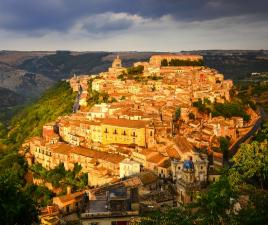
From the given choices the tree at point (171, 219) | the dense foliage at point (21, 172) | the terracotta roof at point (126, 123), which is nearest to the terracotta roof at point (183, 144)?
the terracotta roof at point (126, 123)

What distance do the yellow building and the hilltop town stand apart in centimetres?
9

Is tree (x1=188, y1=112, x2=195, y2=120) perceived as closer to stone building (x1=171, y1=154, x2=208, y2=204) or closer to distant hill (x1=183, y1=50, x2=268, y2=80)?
stone building (x1=171, y1=154, x2=208, y2=204)

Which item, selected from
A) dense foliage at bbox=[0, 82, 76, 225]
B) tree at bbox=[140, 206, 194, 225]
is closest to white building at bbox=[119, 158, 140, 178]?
dense foliage at bbox=[0, 82, 76, 225]

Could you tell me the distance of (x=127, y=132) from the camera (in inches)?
1772

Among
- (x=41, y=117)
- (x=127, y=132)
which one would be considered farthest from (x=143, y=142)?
(x=41, y=117)

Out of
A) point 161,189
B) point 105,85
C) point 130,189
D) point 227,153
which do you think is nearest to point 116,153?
point 227,153

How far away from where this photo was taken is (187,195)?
28828 mm

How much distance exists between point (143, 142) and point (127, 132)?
1.81 metres

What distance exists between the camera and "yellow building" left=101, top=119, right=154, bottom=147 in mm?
44125

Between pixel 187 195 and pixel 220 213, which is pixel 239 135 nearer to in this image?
pixel 187 195

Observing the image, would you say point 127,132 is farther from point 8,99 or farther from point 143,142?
point 8,99

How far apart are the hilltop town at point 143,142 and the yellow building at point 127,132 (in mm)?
91

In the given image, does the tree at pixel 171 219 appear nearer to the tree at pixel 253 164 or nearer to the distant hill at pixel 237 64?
the tree at pixel 253 164

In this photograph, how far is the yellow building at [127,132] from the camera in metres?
44.1
